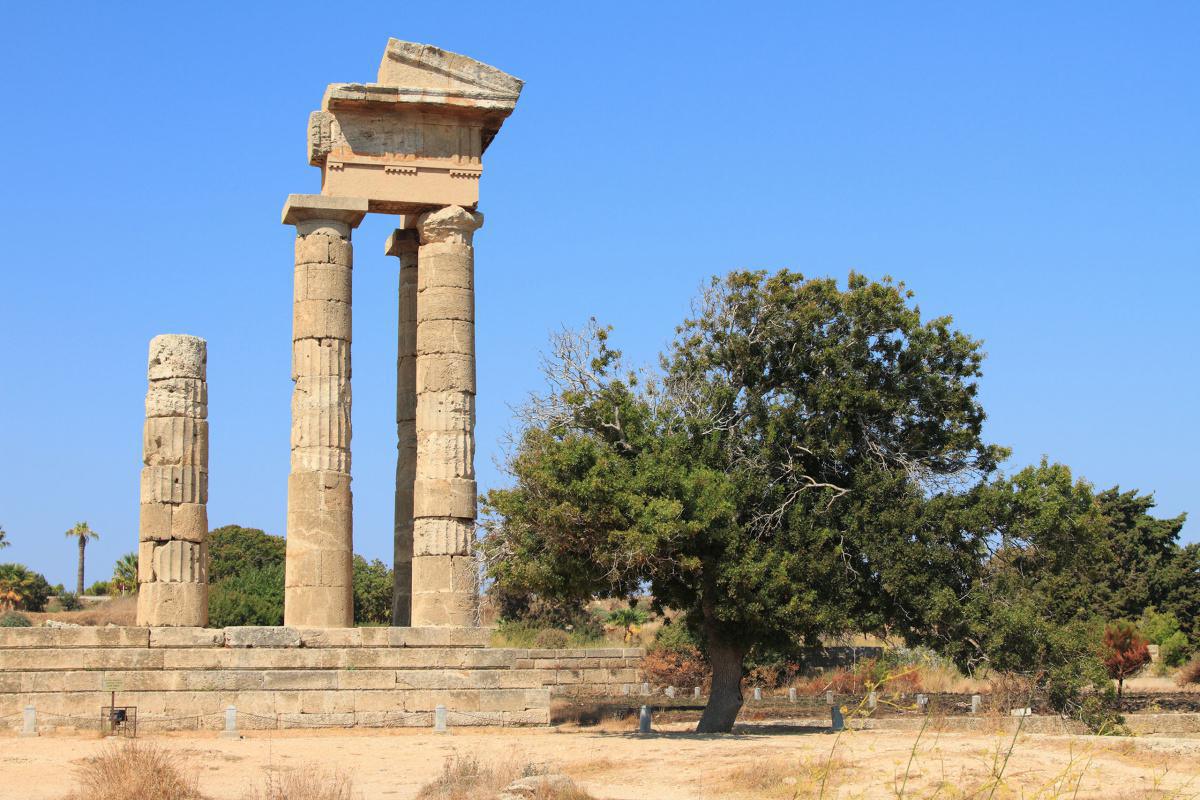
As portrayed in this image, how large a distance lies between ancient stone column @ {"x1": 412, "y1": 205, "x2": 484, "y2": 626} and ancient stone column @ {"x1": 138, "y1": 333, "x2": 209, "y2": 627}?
137 inches

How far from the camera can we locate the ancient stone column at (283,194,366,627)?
2242 centimetres

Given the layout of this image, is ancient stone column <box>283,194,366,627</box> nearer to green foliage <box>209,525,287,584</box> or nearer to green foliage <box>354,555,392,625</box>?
green foliage <box>354,555,392,625</box>

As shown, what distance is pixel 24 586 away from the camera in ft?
187

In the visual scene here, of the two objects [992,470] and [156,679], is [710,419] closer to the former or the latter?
[992,470]

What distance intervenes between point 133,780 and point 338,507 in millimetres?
9654

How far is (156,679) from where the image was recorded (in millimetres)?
20656

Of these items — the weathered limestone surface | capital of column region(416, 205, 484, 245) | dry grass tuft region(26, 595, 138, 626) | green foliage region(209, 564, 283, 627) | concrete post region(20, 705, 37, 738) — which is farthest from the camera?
dry grass tuft region(26, 595, 138, 626)

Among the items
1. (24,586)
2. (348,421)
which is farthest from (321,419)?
(24,586)

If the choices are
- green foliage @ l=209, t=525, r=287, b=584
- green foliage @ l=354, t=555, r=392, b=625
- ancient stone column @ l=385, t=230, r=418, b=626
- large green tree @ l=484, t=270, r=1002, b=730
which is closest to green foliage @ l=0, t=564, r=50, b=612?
green foliage @ l=209, t=525, r=287, b=584

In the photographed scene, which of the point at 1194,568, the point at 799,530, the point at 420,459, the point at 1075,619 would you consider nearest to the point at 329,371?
the point at 420,459

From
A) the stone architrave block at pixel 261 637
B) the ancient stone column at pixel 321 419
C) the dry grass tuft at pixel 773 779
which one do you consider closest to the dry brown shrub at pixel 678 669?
the ancient stone column at pixel 321 419

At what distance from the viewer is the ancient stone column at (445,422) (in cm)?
2291

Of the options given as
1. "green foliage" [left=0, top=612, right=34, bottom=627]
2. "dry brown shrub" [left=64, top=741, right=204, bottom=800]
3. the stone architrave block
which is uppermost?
"green foliage" [left=0, top=612, right=34, bottom=627]

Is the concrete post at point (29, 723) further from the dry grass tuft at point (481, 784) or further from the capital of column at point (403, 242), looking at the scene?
the capital of column at point (403, 242)
